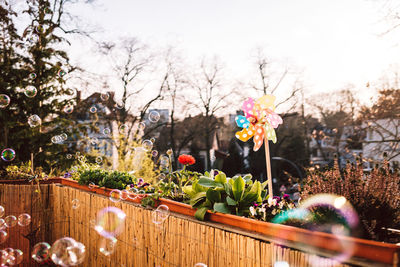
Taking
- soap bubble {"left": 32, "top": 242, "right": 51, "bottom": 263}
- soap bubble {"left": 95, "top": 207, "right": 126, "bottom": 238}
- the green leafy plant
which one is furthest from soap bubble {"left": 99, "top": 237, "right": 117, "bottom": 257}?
the green leafy plant

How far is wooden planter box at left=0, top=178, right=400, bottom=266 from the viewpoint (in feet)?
3.73

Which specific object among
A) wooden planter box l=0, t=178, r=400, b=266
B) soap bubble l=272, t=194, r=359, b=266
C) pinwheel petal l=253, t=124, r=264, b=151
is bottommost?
wooden planter box l=0, t=178, r=400, b=266

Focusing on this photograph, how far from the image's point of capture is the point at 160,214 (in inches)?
85.3

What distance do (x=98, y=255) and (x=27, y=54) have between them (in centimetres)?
983

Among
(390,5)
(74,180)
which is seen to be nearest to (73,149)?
(74,180)

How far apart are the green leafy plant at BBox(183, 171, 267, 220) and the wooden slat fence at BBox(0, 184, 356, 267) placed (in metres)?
0.13

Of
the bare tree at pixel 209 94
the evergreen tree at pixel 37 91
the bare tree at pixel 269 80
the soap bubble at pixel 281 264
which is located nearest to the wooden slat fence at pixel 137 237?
the soap bubble at pixel 281 264

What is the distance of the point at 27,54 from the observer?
10.7 metres

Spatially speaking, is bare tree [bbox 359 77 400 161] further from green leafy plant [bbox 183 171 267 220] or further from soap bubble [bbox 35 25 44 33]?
soap bubble [bbox 35 25 44 33]

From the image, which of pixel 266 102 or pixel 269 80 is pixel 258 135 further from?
pixel 269 80

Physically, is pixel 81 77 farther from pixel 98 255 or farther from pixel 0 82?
pixel 98 255

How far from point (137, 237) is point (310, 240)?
1478 millimetres

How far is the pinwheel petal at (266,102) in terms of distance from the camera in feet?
6.40

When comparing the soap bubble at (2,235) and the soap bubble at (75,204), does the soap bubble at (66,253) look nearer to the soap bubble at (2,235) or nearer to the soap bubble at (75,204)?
the soap bubble at (2,235)
